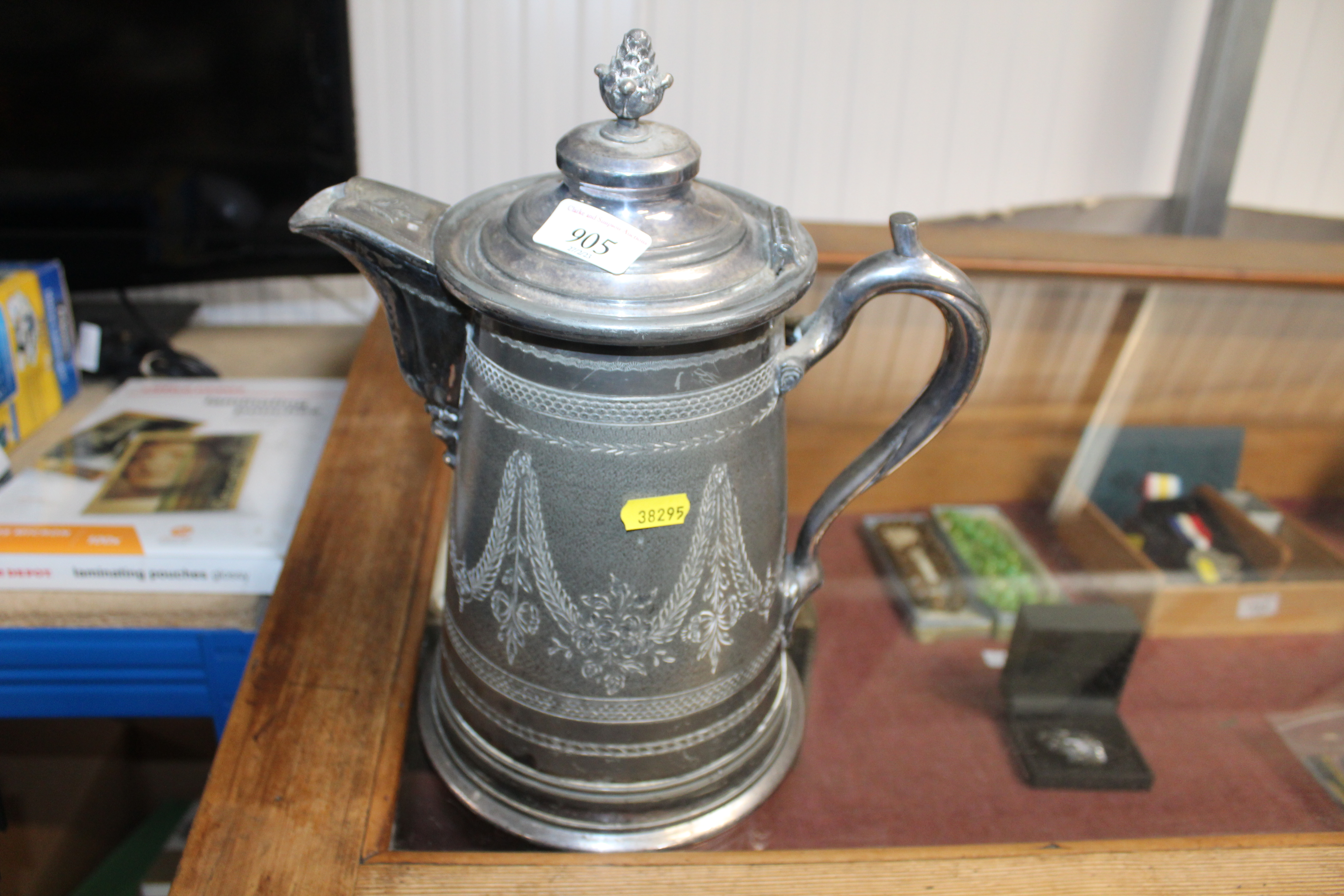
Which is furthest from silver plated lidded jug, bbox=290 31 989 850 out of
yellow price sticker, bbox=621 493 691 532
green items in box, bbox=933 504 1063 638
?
green items in box, bbox=933 504 1063 638

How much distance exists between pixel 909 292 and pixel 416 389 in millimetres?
313

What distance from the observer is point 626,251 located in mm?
504

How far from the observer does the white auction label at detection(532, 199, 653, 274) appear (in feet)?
1.65

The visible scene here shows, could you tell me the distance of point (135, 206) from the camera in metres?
1.21

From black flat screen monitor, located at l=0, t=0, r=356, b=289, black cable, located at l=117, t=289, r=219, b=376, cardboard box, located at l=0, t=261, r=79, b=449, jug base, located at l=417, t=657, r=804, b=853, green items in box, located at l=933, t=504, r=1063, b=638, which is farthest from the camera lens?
black cable, located at l=117, t=289, r=219, b=376

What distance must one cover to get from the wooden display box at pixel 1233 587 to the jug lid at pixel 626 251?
539 mm

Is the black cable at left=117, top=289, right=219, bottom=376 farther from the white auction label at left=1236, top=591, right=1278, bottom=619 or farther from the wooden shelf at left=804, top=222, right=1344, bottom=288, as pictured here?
the white auction label at left=1236, top=591, right=1278, bottom=619

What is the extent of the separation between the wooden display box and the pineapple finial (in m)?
0.62

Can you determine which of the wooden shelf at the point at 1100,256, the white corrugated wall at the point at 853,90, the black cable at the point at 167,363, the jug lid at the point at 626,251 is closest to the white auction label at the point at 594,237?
the jug lid at the point at 626,251

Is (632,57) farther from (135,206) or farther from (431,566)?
(135,206)

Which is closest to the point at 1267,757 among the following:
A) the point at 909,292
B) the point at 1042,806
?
the point at 1042,806

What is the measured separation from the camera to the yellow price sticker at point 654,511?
526 mm

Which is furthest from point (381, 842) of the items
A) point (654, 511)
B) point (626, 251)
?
point (626, 251)

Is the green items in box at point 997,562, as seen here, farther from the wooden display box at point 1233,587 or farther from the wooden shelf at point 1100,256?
the wooden shelf at point 1100,256
